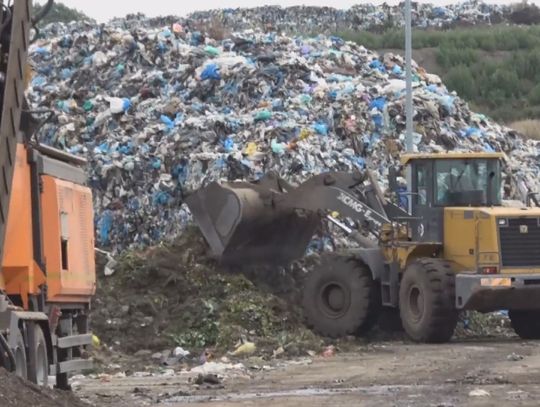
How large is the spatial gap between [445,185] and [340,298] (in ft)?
7.40

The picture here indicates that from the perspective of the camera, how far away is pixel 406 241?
21859mm

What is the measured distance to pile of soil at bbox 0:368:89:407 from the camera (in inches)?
436


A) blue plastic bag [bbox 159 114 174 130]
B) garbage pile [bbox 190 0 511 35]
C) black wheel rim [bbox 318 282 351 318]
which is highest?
garbage pile [bbox 190 0 511 35]

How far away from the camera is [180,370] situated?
1861cm

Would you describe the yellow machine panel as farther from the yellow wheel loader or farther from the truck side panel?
the yellow wheel loader

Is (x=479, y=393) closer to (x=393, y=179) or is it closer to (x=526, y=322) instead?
(x=393, y=179)

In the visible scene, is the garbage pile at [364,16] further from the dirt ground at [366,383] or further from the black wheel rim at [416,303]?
the dirt ground at [366,383]

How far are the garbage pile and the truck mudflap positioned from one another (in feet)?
129

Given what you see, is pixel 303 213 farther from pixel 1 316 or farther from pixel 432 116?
pixel 1 316

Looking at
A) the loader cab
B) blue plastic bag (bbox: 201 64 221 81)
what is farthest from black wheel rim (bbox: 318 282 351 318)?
blue plastic bag (bbox: 201 64 221 81)

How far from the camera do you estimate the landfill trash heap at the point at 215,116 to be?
26.1 metres

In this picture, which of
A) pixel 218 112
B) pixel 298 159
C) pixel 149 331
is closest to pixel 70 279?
pixel 149 331

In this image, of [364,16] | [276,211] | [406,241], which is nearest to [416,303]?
[406,241]

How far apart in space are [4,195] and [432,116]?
17008 millimetres
